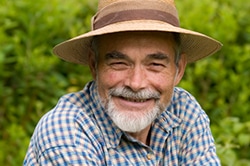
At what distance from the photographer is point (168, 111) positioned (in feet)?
12.9

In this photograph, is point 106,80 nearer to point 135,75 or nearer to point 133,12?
point 135,75

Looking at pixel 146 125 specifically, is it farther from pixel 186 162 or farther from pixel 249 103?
pixel 249 103

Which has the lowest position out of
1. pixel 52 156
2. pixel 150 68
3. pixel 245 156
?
pixel 245 156

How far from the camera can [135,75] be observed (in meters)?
3.47

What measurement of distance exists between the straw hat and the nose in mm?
205

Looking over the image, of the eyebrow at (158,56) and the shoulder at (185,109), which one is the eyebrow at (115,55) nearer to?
the eyebrow at (158,56)

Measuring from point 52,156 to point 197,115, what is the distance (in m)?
0.90

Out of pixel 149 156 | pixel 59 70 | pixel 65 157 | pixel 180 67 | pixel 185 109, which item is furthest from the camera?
pixel 59 70

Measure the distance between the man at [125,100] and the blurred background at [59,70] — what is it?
1.55 m

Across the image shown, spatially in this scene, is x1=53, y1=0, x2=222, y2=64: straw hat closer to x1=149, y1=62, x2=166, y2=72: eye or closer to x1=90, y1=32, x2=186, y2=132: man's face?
x1=90, y1=32, x2=186, y2=132: man's face

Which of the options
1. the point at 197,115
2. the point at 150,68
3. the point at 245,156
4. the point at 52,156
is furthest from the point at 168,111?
the point at 245,156

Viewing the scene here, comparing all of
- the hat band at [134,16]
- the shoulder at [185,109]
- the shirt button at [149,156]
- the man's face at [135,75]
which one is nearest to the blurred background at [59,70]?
the shoulder at [185,109]

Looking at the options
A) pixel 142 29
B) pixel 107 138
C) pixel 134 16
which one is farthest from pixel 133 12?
pixel 107 138

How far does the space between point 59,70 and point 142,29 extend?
269 cm
